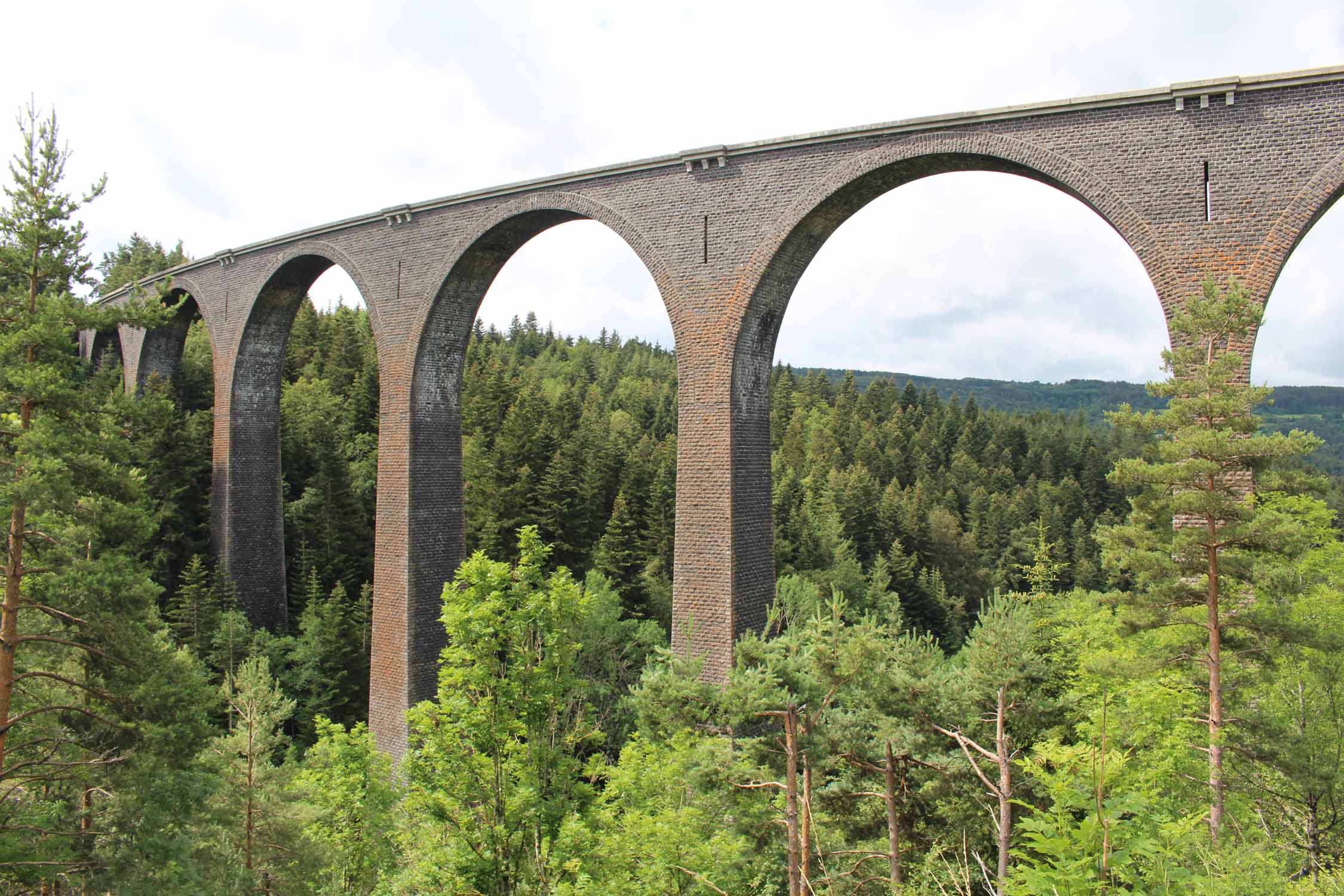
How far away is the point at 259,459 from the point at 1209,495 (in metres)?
20.2

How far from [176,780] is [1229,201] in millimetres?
12378

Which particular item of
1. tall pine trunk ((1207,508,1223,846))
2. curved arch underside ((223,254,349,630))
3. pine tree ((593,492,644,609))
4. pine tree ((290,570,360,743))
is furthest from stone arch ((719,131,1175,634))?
pine tree ((593,492,644,609))

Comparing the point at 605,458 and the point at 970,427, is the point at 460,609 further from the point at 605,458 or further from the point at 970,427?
the point at 970,427

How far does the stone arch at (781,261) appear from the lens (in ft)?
32.7

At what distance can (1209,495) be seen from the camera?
737 cm

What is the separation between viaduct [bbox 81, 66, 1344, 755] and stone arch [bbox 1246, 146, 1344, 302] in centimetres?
2

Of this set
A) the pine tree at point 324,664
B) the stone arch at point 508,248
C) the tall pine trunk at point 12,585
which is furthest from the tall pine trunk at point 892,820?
the pine tree at point 324,664

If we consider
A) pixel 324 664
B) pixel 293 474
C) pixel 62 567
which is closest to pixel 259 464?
pixel 324 664

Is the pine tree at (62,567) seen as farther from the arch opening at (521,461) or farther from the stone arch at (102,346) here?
the stone arch at (102,346)

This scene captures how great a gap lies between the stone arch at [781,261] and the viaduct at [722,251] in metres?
0.03

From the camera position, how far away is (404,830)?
440 inches

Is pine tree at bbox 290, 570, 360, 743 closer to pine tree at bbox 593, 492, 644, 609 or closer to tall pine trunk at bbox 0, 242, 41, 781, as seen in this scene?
pine tree at bbox 593, 492, 644, 609

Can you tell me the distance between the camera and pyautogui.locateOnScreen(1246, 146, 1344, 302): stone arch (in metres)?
8.41

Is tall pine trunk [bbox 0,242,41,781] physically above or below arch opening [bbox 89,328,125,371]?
below
